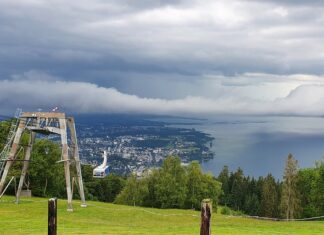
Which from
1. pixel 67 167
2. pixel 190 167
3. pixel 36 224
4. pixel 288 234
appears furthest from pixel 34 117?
pixel 190 167

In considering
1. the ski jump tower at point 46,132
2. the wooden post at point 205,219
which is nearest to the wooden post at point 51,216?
the wooden post at point 205,219

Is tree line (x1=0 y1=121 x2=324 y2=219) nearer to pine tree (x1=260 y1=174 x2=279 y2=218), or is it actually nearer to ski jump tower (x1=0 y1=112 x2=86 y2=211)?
pine tree (x1=260 y1=174 x2=279 y2=218)

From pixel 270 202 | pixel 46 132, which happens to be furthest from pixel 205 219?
pixel 270 202

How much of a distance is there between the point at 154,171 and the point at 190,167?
21.4ft

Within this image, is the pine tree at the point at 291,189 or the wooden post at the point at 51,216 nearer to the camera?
the wooden post at the point at 51,216

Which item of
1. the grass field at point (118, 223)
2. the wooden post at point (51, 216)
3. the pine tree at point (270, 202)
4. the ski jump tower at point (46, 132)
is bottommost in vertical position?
the pine tree at point (270, 202)

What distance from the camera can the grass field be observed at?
2881 centimetres

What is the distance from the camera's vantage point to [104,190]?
126312mm

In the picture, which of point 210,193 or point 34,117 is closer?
point 34,117

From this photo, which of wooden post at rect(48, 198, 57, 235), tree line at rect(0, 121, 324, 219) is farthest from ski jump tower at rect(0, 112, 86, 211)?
tree line at rect(0, 121, 324, 219)

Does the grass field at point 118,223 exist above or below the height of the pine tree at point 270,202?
above

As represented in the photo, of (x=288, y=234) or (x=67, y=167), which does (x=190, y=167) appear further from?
(x=288, y=234)

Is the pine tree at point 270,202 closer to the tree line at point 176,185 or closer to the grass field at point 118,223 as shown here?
the tree line at point 176,185

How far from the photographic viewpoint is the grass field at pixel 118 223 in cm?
2881
